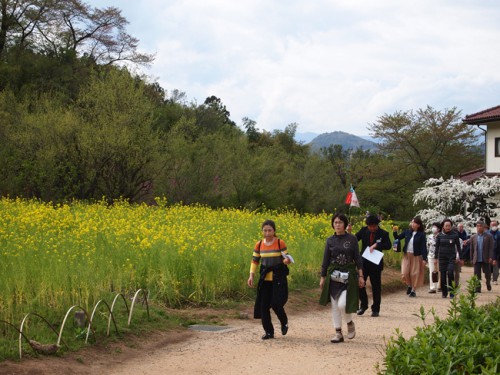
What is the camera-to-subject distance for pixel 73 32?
50.2 metres

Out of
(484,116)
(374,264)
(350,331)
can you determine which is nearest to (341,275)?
(350,331)

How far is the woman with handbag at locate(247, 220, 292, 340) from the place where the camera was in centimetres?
1050

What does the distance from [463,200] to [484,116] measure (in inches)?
185

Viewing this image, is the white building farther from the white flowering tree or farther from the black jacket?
the black jacket

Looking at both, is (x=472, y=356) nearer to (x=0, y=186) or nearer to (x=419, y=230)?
(x=419, y=230)

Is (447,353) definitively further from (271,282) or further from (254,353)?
(271,282)

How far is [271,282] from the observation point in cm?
1060

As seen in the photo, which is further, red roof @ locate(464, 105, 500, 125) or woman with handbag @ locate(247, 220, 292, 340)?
red roof @ locate(464, 105, 500, 125)

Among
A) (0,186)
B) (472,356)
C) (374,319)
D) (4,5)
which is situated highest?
(4,5)

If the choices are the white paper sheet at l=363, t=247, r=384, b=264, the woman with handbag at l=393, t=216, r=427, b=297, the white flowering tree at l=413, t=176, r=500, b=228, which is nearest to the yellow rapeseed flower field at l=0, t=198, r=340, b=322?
the woman with handbag at l=393, t=216, r=427, b=297

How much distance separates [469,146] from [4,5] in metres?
32.6

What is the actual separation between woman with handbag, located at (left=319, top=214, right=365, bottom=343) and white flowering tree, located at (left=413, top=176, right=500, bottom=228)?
2563cm

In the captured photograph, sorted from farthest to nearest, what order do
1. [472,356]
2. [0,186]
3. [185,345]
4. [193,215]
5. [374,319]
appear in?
1. [0,186]
2. [193,215]
3. [374,319]
4. [185,345]
5. [472,356]

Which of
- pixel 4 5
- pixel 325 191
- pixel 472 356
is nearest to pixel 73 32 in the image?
pixel 4 5
